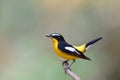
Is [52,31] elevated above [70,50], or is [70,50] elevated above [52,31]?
[70,50]

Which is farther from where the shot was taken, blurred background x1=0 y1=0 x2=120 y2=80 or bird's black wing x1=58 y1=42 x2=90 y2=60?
blurred background x1=0 y1=0 x2=120 y2=80

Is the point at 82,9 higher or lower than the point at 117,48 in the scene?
higher

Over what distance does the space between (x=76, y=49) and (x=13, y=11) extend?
372 centimetres

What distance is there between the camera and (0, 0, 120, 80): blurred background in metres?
4.91

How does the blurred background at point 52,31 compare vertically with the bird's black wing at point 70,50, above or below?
below

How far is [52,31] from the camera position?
17.8ft

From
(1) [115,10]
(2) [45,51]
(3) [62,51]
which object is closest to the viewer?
(3) [62,51]

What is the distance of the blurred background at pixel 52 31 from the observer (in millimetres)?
4910

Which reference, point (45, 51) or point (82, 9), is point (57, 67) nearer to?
point (45, 51)

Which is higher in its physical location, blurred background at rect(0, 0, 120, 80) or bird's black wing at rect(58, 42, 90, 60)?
A: bird's black wing at rect(58, 42, 90, 60)

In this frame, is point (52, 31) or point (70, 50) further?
point (52, 31)

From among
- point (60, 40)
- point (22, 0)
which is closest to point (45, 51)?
point (22, 0)

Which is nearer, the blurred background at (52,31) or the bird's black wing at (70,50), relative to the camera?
the bird's black wing at (70,50)

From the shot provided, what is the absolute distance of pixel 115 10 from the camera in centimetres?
561
